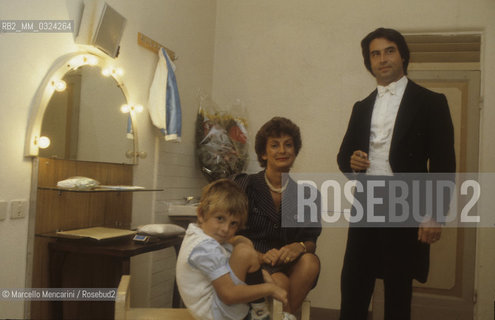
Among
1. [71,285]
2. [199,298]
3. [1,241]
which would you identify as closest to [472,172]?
[199,298]

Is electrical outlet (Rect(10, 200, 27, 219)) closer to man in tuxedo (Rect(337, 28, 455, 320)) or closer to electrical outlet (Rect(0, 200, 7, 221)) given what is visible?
electrical outlet (Rect(0, 200, 7, 221))

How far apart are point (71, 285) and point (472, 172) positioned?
279cm

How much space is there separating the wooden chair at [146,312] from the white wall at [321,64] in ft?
6.44

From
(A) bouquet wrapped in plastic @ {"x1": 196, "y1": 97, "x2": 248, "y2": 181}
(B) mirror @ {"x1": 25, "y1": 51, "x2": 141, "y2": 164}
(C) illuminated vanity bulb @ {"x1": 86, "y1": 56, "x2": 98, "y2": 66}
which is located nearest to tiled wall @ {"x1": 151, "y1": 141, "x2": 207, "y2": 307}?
(A) bouquet wrapped in plastic @ {"x1": 196, "y1": 97, "x2": 248, "y2": 181}

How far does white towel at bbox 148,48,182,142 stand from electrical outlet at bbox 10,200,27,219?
1.02 meters

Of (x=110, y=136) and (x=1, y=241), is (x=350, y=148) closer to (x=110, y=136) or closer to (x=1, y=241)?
(x=110, y=136)

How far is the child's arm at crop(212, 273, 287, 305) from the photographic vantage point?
4.82 ft

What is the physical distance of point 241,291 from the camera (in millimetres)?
1479

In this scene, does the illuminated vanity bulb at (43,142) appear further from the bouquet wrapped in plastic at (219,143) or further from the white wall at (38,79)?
the bouquet wrapped in plastic at (219,143)

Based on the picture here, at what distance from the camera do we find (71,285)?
223 cm

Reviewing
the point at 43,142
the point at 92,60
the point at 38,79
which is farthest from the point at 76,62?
the point at 43,142

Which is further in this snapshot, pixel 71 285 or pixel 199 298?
pixel 71 285

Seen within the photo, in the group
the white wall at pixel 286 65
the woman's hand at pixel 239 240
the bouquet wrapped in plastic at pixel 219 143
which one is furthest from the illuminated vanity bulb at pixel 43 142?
the bouquet wrapped in plastic at pixel 219 143

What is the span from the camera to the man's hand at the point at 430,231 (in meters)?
1.92
